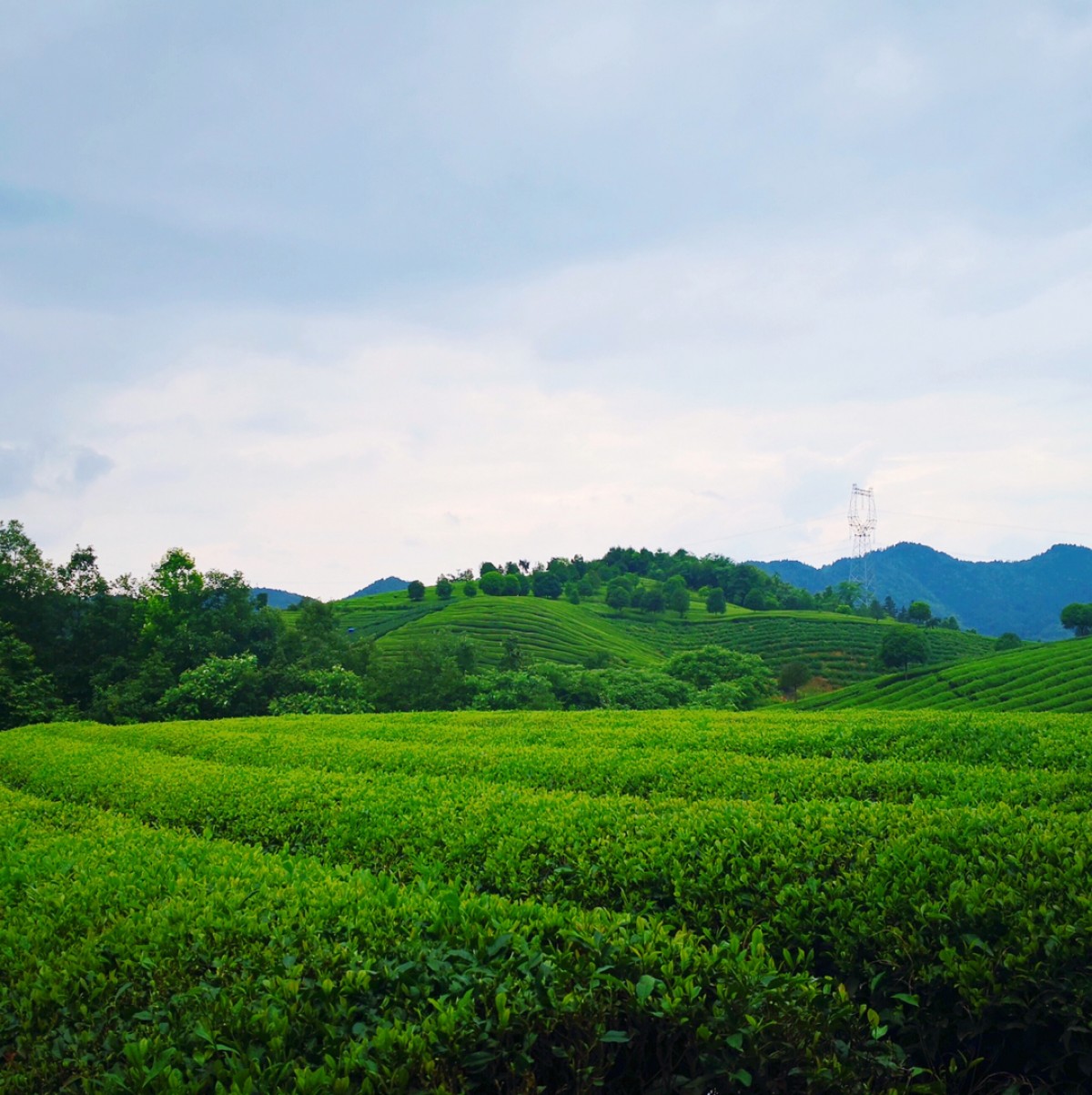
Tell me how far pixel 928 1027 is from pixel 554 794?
423cm

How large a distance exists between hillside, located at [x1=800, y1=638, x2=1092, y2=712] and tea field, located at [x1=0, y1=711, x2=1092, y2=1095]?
3229 cm

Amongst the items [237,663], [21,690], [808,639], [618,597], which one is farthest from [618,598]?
[21,690]

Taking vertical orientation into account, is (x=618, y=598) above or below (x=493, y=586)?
below

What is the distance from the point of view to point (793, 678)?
68.5 m

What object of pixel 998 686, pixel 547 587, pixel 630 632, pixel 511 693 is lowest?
pixel 998 686

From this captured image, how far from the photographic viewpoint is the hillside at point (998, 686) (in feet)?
130

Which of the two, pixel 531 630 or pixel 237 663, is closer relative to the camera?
pixel 237 663

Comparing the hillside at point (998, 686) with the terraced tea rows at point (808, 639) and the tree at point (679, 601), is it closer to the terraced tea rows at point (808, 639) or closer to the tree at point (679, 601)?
the terraced tea rows at point (808, 639)

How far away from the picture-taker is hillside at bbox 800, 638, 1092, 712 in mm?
39594

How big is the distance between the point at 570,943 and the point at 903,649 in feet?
227

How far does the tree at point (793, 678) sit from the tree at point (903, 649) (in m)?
6.91

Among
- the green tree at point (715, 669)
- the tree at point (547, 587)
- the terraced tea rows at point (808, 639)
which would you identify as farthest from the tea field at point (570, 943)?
the tree at point (547, 587)

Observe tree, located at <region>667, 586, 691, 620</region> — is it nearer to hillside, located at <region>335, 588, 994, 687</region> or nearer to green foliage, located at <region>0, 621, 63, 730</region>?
hillside, located at <region>335, 588, 994, 687</region>

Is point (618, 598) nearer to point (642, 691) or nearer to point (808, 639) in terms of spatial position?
point (808, 639)
